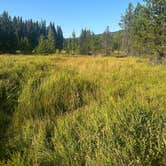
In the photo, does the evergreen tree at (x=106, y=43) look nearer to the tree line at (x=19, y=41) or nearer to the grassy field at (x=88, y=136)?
the tree line at (x=19, y=41)

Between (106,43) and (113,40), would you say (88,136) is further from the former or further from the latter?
(113,40)

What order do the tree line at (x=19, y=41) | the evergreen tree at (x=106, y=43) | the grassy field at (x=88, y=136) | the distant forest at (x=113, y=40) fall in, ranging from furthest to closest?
the evergreen tree at (x=106, y=43) → the tree line at (x=19, y=41) → the distant forest at (x=113, y=40) → the grassy field at (x=88, y=136)

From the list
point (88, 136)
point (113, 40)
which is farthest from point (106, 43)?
point (88, 136)

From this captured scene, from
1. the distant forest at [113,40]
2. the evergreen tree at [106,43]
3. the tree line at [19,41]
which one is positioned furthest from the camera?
the evergreen tree at [106,43]

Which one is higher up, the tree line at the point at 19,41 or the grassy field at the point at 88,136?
the tree line at the point at 19,41

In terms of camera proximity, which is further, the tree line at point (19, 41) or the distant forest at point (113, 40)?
the tree line at point (19, 41)

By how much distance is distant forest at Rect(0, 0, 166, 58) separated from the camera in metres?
26.9

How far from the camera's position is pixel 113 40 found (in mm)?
91812

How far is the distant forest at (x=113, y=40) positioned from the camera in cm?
2692

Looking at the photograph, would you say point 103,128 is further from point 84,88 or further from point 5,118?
point 84,88

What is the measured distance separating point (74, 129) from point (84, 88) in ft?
8.46

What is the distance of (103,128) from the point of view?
2.93 meters

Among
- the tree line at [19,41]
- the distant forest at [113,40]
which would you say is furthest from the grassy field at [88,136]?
the tree line at [19,41]

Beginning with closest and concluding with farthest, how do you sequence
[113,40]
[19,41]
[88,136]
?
[88,136]
[19,41]
[113,40]
